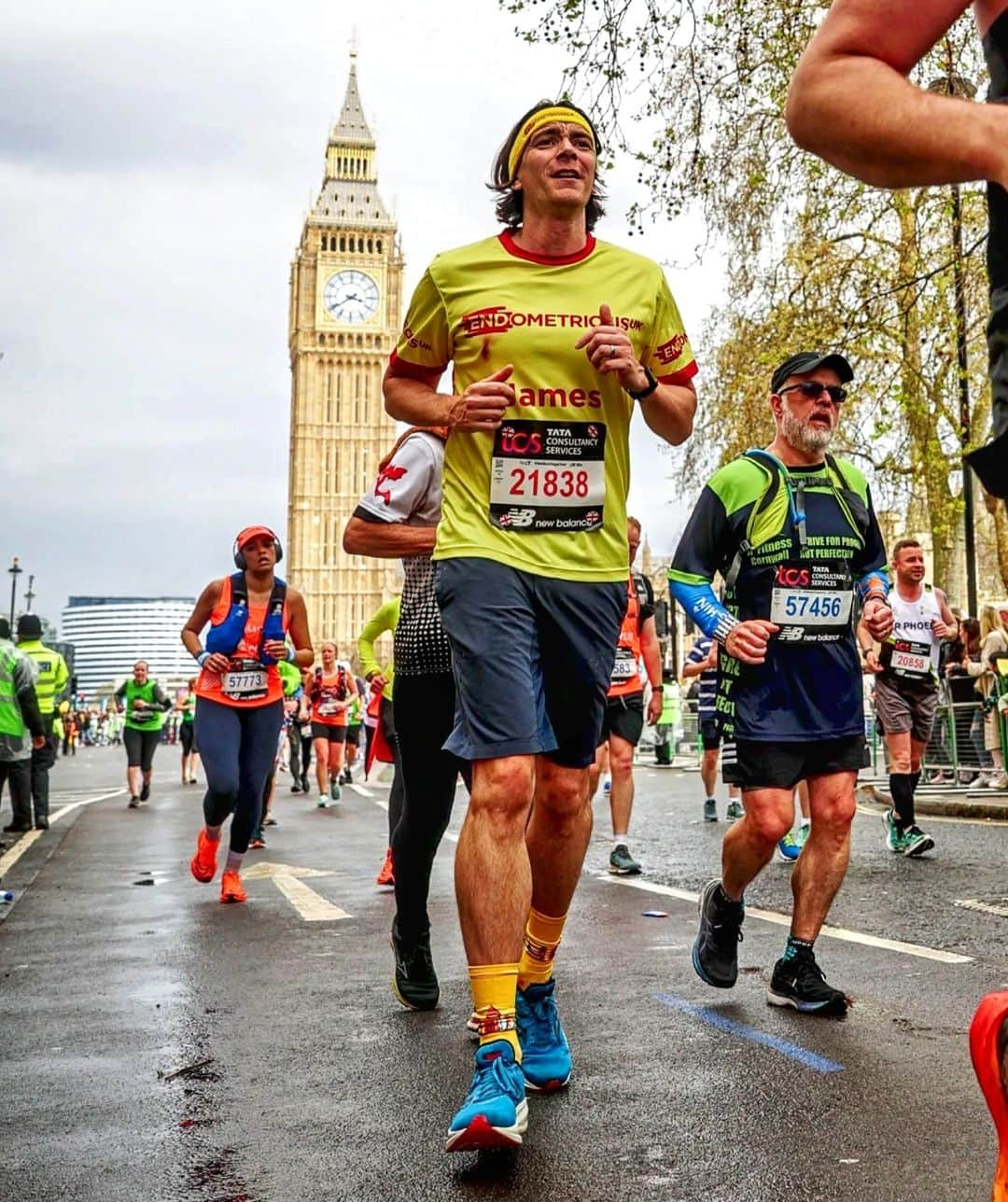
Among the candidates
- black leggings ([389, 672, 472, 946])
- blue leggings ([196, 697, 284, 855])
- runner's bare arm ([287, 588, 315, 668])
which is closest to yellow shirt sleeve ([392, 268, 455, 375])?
black leggings ([389, 672, 472, 946])

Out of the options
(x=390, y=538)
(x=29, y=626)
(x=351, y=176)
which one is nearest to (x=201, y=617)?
(x=390, y=538)

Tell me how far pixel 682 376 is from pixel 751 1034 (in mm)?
1827

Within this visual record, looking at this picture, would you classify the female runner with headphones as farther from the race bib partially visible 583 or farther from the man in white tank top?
the race bib partially visible 583

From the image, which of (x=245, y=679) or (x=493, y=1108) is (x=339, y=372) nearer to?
(x=245, y=679)

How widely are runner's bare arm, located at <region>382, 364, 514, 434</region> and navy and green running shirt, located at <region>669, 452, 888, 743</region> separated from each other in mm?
1379

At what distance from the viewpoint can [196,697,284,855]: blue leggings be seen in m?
8.02

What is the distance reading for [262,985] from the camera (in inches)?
211

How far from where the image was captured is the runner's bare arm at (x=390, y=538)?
461 cm

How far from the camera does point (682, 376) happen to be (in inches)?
158

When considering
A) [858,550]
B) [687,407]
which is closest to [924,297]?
[858,550]

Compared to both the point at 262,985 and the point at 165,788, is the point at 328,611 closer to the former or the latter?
the point at 165,788

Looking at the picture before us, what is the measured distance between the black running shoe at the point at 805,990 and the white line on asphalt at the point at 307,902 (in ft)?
10.2

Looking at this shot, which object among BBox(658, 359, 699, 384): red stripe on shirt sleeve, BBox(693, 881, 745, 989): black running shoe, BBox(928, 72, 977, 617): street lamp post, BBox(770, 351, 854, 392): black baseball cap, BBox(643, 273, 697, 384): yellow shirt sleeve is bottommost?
BBox(693, 881, 745, 989): black running shoe

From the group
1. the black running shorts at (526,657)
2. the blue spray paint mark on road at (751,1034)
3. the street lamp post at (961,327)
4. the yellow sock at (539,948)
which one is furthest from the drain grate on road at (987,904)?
the street lamp post at (961,327)
